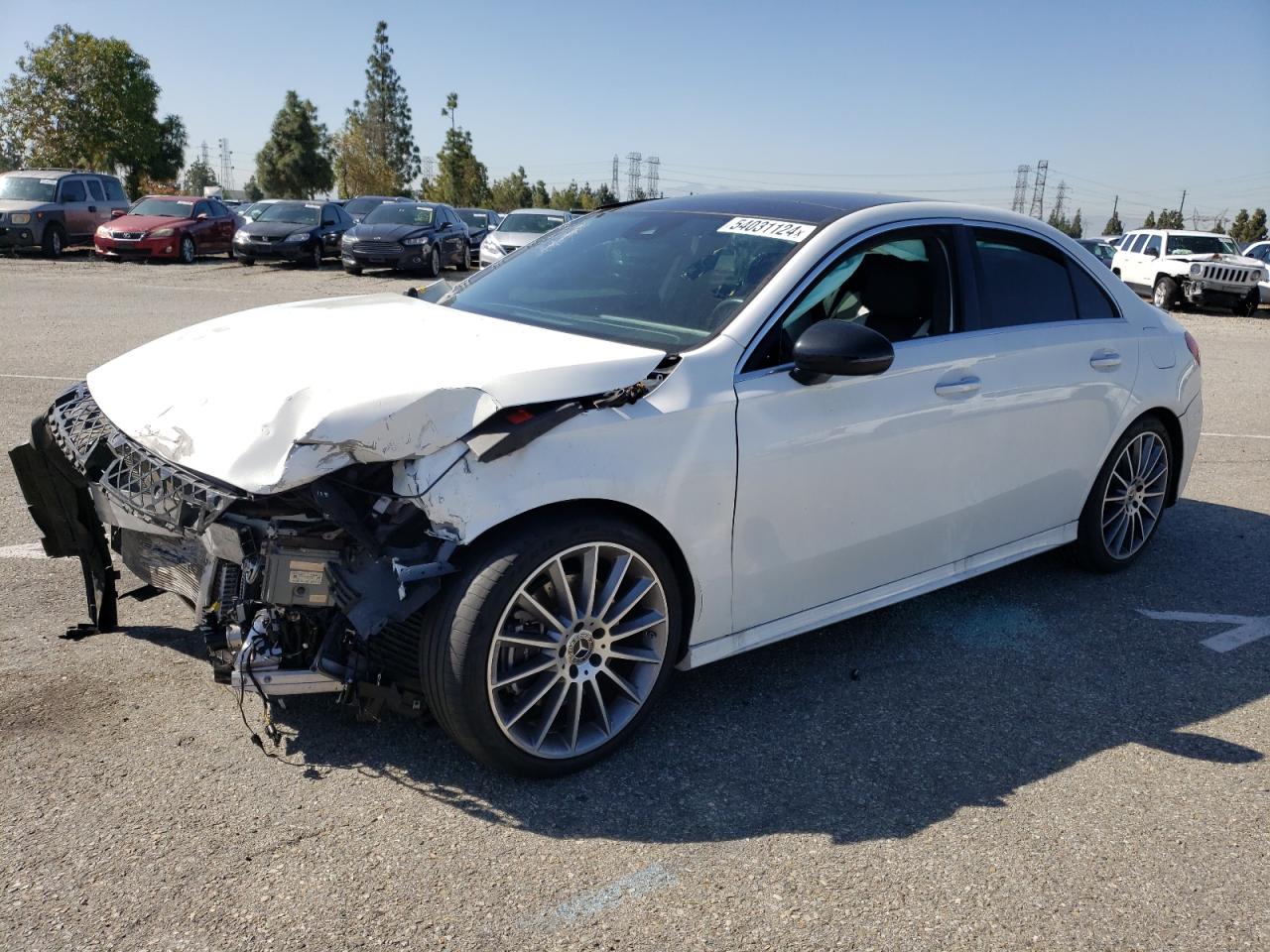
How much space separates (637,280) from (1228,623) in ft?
10.2

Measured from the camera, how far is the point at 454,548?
114 inches

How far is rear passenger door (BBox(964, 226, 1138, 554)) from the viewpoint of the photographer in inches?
166

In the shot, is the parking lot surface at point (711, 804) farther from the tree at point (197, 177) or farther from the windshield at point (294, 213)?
the tree at point (197, 177)

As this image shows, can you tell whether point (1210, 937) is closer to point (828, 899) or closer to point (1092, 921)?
point (1092, 921)

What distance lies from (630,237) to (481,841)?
98.3 inches

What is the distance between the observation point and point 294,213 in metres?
25.3

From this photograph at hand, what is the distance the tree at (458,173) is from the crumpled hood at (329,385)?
64.2m

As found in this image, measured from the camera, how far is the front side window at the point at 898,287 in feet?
13.0

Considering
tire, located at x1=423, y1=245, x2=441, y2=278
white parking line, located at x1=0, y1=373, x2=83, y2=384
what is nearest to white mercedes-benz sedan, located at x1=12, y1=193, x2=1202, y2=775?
white parking line, located at x1=0, y1=373, x2=83, y2=384

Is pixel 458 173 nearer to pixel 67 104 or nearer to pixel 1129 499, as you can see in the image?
pixel 67 104

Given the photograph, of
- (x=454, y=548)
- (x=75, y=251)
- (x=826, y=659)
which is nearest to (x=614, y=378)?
(x=454, y=548)

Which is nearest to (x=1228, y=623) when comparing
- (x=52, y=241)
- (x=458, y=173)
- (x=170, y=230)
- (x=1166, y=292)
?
(x=1166, y=292)

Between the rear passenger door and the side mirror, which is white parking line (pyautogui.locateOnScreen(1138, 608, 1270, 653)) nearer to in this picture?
the rear passenger door

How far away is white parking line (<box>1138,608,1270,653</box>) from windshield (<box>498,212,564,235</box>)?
19.6 m
